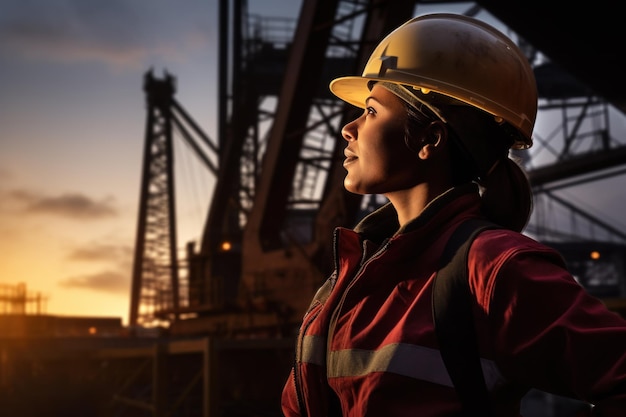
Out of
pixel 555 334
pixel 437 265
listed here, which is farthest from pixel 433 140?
pixel 555 334

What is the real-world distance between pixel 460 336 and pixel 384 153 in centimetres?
56

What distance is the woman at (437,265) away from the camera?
1.56 meters

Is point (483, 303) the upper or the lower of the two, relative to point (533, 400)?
upper

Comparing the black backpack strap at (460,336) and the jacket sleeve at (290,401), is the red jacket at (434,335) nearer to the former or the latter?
the black backpack strap at (460,336)

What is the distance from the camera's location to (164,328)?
16328mm

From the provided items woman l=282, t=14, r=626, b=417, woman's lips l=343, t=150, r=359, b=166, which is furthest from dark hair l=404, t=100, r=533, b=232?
woman's lips l=343, t=150, r=359, b=166

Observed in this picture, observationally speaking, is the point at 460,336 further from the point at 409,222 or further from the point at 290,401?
the point at 290,401

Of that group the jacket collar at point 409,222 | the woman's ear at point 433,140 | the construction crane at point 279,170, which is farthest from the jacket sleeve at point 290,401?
the construction crane at point 279,170

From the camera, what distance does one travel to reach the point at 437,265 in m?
1.81

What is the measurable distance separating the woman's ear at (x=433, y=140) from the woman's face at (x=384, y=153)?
0.12 feet

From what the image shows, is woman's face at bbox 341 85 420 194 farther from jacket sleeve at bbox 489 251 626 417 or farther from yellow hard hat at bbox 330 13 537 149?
jacket sleeve at bbox 489 251 626 417

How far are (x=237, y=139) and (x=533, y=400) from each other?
1547 centimetres

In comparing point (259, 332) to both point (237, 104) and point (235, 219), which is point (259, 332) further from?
point (237, 104)

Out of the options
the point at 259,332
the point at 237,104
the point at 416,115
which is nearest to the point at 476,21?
the point at 416,115
